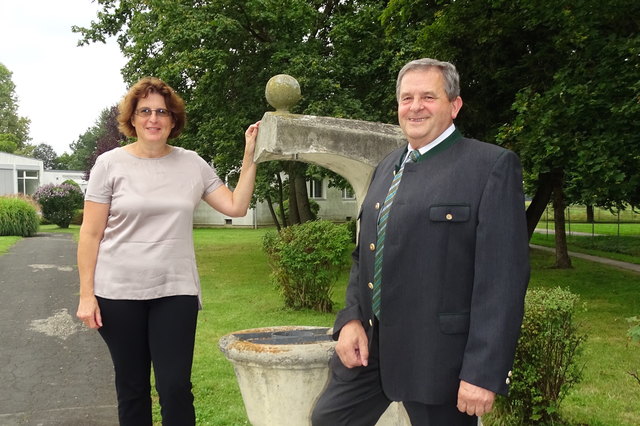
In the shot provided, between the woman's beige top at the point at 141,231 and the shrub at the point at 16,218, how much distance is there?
25793mm

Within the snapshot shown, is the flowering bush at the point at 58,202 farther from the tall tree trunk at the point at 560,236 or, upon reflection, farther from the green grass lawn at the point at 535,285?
the tall tree trunk at the point at 560,236

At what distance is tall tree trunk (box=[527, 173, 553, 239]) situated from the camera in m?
14.0

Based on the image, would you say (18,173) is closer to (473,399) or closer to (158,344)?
(158,344)

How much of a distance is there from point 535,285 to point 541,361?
8634mm

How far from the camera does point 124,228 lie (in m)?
3.02

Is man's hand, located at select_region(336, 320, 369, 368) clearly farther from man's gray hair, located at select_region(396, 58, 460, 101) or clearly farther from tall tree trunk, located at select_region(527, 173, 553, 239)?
tall tree trunk, located at select_region(527, 173, 553, 239)

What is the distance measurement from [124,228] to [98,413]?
2667 mm

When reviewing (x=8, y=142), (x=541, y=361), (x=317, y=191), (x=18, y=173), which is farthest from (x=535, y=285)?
(x=8, y=142)

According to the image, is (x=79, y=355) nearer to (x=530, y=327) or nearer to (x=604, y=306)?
(x=530, y=327)

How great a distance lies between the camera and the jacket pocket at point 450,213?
2.20 m

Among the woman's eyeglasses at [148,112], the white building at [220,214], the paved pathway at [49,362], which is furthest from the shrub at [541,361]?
the white building at [220,214]

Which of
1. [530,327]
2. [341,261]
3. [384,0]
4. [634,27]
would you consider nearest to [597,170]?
[634,27]

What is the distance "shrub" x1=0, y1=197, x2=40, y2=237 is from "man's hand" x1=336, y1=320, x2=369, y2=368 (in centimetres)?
2673

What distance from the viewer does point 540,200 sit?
14.6m
